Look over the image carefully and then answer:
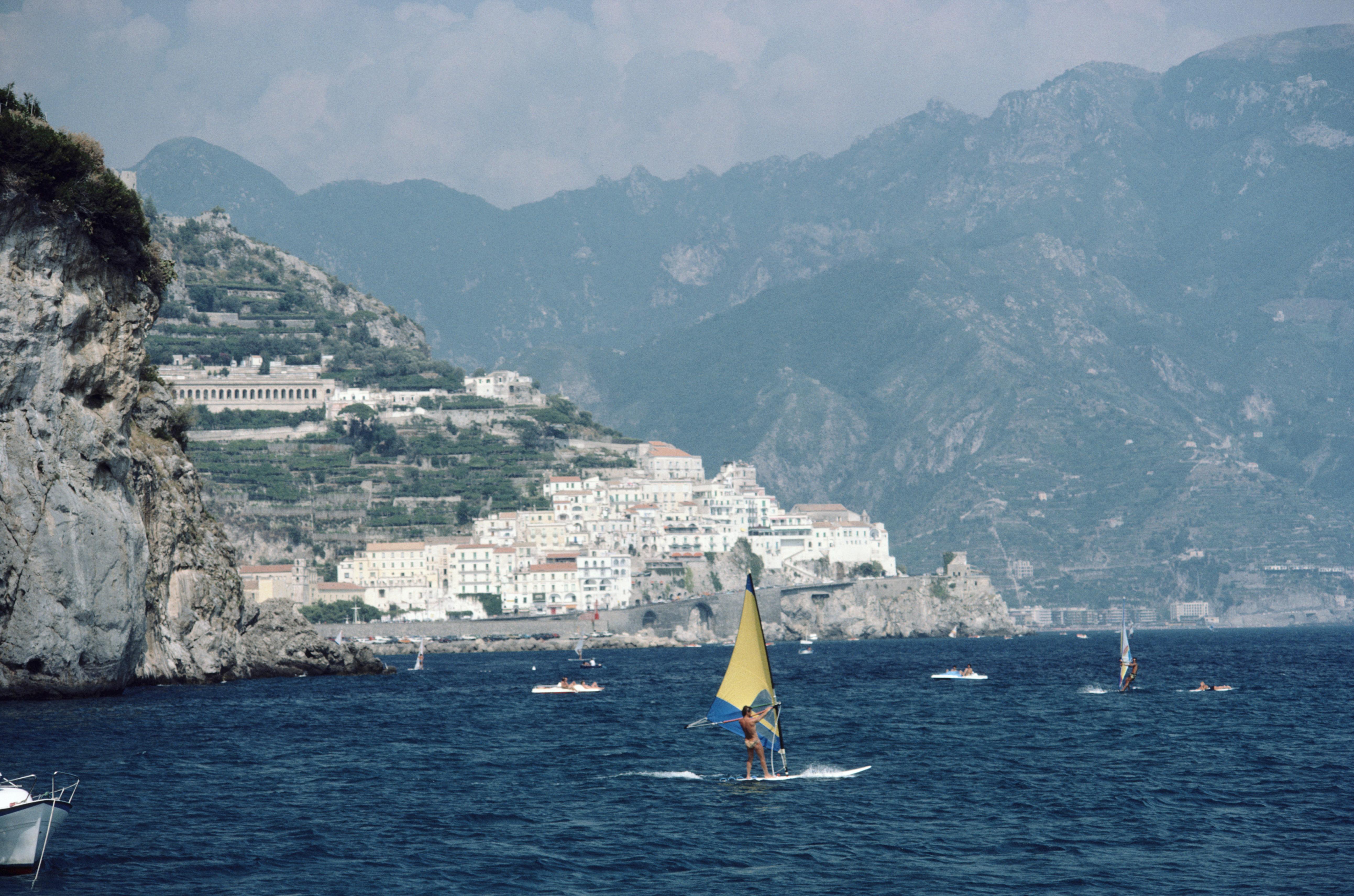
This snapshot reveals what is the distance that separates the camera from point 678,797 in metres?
40.4

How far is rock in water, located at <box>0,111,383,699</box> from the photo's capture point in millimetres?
60969

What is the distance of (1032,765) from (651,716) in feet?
74.4

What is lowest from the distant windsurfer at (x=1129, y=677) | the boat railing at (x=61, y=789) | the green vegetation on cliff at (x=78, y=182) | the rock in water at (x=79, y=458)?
the boat railing at (x=61, y=789)

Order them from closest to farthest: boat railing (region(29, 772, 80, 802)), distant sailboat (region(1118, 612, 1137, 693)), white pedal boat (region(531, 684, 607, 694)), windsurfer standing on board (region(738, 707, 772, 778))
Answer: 1. boat railing (region(29, 772, 80, 802))
2. windsurfer standing on board (region(738, 707, 772, 778))
3. distant sailboat (region(1118, 612, 1137, 693))
4. white pedal boat (region(531, 684, 607, 694))

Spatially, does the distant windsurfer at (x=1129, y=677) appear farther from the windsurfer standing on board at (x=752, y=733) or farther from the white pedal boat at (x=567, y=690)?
the windsurfer standing on board at (x=752, y=733)

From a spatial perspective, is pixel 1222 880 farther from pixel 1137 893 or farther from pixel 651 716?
pixel 651 716

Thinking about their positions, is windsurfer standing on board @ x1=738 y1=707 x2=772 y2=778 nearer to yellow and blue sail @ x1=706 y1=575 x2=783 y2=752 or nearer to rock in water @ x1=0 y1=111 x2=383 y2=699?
yellow and blue sail @ x1=706 y1=575 x2=783 y2=752

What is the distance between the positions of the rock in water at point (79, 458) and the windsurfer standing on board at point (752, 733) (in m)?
31.5

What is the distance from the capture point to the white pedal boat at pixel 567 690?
277 ft

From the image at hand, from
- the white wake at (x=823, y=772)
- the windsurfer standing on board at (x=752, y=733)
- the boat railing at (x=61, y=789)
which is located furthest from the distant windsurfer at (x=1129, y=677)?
the boat railing at (x=61, y=789)

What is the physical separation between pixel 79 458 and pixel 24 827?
37.6 m

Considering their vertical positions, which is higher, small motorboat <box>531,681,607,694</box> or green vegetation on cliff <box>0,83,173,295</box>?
green vegetation on cliff <box>0,83,173,295</box>

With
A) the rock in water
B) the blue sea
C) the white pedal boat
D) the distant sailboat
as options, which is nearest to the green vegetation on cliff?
the rock in water

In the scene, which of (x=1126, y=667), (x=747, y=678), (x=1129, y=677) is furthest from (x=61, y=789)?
(x=1129, y=677)
